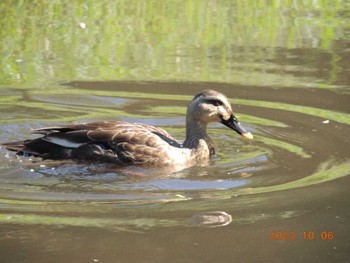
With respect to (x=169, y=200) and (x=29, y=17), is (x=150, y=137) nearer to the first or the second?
(x=169, y=200)

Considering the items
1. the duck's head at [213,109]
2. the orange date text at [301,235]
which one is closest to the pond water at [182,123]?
the orange date text at [301,235]

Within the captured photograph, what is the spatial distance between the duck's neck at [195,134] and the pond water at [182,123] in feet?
0.68

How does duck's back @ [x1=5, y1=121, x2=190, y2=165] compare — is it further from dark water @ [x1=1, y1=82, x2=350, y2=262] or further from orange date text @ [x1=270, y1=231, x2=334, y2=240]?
orange date text @ [x1=270, y1=231, x2=334, y2=240]

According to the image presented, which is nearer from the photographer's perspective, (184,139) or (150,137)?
(150,137)

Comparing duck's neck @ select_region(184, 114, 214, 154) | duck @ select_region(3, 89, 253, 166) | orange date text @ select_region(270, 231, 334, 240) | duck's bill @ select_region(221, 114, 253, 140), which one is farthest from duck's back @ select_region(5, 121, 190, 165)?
orange date text @ select_region(270, 231, 334, 240)

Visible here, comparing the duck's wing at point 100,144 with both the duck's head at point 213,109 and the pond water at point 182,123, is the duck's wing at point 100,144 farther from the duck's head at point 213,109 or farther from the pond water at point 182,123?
the duck's head at point 213,109

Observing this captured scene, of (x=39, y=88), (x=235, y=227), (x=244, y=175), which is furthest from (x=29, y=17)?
(x=235, y=227)

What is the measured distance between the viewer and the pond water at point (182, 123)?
691 cm

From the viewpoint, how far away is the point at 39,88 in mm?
11727

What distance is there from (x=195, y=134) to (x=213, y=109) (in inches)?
13.1

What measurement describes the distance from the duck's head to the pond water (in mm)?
292

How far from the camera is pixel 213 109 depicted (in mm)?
9836

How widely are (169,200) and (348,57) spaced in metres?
6.29

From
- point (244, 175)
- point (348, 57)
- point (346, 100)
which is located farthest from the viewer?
point (348, 57)
